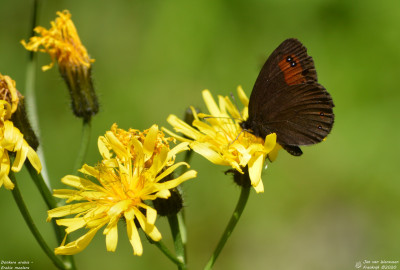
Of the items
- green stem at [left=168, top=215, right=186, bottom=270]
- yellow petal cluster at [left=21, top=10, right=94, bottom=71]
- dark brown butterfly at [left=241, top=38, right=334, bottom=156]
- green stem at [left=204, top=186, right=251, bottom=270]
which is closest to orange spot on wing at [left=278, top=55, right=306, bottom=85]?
dark brown butterfly at [left=241, top=38, right=334, bottom=156]

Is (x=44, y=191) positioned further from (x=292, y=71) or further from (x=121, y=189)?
(x=292, y=71)

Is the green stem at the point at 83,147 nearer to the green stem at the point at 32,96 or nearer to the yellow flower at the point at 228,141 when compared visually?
the green stem at the point at 32,96

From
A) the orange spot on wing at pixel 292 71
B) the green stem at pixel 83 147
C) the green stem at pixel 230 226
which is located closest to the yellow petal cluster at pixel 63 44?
the green stem at pixel 83 147

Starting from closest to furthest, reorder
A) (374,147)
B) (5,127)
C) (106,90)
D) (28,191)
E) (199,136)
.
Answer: (5,127)
(199,136)
(28,191)
(374,147)
(106,90)

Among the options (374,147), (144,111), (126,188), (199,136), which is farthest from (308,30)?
(126,188)

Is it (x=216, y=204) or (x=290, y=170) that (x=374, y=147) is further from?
(x=216, y=204)

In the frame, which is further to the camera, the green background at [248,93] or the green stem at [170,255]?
the green background at [248,93]
